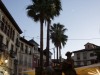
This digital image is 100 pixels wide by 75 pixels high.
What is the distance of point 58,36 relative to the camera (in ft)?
152

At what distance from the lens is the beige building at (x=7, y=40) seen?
123 ft

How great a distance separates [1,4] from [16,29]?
13.4 metres

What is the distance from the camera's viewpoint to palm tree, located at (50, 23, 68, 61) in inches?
1817

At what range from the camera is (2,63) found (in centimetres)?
3659

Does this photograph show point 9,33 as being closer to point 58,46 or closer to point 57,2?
point 58,46

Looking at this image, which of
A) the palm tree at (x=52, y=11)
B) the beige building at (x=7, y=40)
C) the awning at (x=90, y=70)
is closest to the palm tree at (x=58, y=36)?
the beige building at (x=7, y=40)

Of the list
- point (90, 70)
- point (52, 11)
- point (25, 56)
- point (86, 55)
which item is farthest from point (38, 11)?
point (86, 55)

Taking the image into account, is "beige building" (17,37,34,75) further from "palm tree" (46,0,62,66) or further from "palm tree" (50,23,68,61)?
"palm tree" (46,0,62,66)

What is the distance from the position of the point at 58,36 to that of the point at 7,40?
35.1 feet

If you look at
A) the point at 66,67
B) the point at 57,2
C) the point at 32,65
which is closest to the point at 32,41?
the point at 32,65

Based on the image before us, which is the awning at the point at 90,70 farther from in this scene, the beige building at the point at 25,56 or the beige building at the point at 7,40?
the beige building at the point at 25,56

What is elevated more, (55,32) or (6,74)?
(55,32)

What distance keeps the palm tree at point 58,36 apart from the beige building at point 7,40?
7976 millimetres

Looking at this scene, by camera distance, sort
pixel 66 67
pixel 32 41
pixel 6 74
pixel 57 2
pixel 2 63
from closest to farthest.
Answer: pixel 66 67 → pixel 57 2 → pixel 2 63 → pixel 6 74 → pixel 32 41
